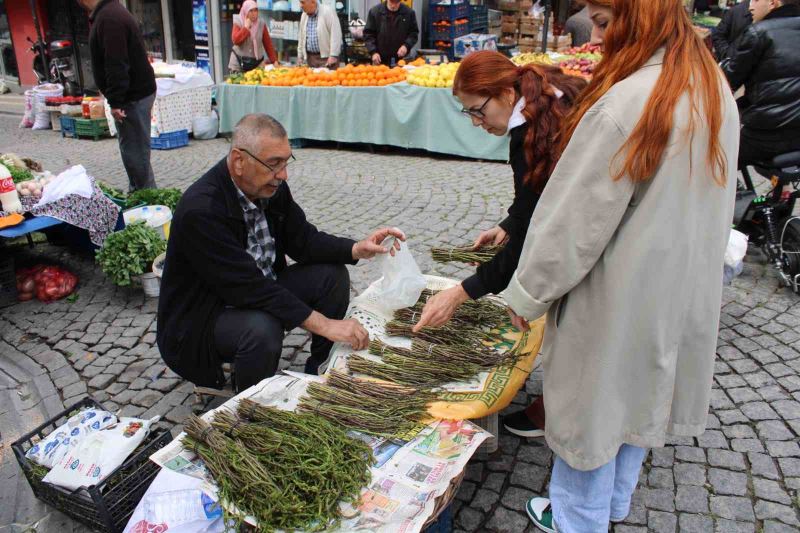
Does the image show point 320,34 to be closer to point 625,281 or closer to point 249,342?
point 249,342

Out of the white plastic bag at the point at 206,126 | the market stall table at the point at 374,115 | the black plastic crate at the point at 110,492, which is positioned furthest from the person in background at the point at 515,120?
the white plastic bag at the point at 206,126

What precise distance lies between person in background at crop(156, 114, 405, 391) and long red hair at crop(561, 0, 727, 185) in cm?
145

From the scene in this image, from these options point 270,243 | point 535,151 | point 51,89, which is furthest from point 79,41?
point 535,151

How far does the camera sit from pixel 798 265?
4176mm

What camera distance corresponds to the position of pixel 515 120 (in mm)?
2318

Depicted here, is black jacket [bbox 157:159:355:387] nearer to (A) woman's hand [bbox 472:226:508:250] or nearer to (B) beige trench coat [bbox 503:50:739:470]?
(A) woman's hand [bbox 472:226:508:250]

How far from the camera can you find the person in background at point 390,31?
9.20m

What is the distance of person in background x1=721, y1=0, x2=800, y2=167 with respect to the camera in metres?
4.08

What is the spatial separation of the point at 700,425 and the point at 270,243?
1978mm

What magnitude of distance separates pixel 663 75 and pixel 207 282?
6.36 ft

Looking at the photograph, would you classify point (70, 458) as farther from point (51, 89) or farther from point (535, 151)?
point (51, 89)

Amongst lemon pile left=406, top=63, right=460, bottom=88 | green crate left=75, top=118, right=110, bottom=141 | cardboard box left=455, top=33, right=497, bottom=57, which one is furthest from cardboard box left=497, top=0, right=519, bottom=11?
green crate left=75, top=118, right=110, bottom=141

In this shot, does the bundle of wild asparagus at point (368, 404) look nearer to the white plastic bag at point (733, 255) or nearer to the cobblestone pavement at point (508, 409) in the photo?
the cobblestone pavement at point (508, 409)

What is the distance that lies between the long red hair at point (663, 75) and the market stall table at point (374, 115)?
19.7 ft
